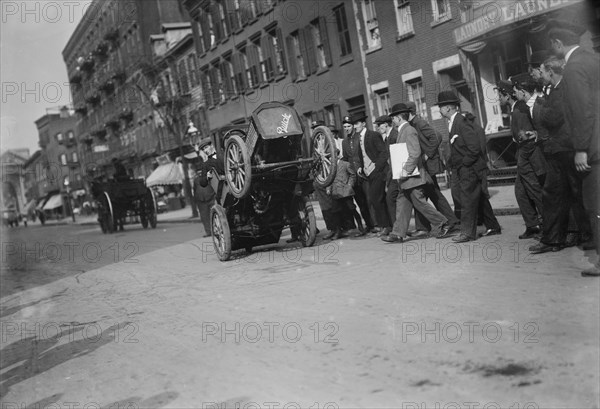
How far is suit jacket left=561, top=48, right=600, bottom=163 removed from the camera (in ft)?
18.4

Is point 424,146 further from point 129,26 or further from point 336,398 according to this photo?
point 129,26

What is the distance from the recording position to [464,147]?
27.9 ft

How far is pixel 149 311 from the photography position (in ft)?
23.1

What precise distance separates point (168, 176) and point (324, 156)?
35711 mm

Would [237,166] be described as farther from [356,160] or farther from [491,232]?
[491,232]

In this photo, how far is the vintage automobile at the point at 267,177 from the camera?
9.18 metres

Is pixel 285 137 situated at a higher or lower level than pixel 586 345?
higher

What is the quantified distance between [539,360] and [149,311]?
4.34 meters

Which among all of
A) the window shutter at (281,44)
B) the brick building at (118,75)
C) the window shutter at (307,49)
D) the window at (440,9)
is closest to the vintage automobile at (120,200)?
the window shutter at (307,49)

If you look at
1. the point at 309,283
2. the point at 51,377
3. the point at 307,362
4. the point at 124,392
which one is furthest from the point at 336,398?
the point at 309,283

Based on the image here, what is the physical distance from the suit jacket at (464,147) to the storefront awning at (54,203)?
278 feet

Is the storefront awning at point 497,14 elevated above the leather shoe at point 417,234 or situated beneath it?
elevated above

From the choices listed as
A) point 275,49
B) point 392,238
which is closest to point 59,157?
point 275,49

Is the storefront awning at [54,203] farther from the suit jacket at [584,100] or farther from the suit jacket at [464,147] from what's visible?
the suit jacket at [584,100]
